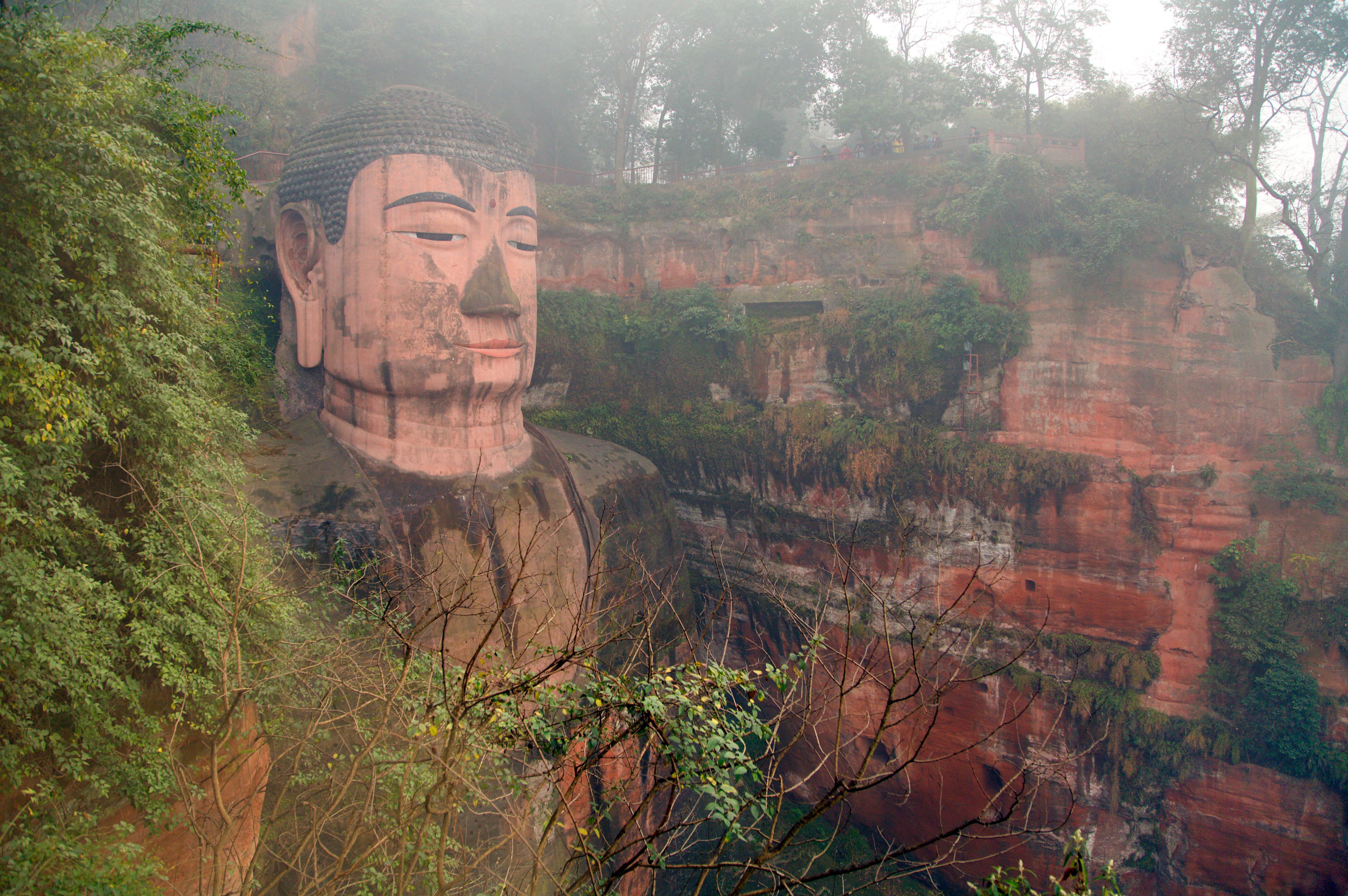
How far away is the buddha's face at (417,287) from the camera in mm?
8008

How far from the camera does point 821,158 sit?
1405 cm

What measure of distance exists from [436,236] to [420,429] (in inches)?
76.9

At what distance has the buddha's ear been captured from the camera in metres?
8.38

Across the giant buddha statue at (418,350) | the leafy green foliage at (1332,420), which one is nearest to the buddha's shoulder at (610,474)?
the giant buddha statue at (418,350)

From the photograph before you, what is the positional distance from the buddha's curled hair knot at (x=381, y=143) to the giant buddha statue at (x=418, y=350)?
0.06ft

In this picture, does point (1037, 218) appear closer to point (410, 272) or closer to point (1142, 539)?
point (1142, 539)

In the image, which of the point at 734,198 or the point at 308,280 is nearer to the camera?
the point at 308,280

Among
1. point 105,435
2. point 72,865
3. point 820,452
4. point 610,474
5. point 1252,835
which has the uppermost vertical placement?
point 105,435

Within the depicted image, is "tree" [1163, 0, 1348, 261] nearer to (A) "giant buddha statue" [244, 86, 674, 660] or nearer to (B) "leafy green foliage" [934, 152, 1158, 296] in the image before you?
(B) "leafy green foliage" [934, 152, 1158, 296]

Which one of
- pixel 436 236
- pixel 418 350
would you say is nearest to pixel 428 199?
pixel 436 236

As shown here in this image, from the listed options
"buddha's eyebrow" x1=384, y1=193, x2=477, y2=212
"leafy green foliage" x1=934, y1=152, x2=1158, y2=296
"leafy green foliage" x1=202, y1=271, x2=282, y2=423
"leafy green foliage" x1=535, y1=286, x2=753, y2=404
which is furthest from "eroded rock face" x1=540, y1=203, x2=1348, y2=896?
"leafy green foliage" x1=202, y1=271, x2=282, y2=423

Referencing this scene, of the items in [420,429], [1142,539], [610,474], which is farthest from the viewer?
[1142,539]

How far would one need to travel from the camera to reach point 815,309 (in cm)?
1289

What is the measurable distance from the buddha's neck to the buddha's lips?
0.49m
